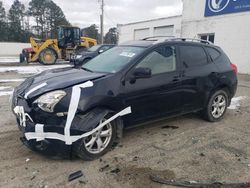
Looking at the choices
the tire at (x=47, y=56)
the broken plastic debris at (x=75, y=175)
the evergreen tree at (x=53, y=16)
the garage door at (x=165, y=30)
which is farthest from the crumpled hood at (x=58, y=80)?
the evergreen tree at (x=53, y=16)

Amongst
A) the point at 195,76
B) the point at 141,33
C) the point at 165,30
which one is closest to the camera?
the point at 195,76

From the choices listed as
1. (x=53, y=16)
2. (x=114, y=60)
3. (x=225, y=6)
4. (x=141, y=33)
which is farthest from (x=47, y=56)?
(x=53, y=16)

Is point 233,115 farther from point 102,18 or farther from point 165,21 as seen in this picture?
point 102,18

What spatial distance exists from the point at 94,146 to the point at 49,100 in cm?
94

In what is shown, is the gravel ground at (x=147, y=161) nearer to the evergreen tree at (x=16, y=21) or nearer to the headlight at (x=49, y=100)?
the headlight at (x=49, y=100)

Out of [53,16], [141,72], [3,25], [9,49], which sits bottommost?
[141,72]

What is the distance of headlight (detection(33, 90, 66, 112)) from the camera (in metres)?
3.16

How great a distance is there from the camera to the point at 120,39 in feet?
95.5

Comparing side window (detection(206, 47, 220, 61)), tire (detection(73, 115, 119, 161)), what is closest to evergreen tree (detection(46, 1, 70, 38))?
side window (detection(206, 47, 220, 61))

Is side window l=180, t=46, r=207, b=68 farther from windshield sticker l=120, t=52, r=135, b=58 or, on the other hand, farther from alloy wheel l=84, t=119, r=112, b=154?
alloy wheel l=84, t=119, r=112, b=154

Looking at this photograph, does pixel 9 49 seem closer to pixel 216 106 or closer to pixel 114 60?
pixel 114 60

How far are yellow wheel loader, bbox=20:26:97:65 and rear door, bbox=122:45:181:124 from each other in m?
15.2

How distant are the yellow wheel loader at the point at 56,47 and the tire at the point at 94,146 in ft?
51.2

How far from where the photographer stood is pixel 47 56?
711 inches
